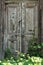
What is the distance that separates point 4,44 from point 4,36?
20cm

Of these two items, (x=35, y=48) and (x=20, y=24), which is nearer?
(x=35, y=48)

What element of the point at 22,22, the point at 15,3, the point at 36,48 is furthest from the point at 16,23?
the point at 36,48

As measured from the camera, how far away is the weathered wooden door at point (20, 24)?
5688 millimetres

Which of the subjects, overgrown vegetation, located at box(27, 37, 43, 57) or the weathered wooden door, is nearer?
overgrown vegetation, located at box(27, 37, 43, 57)

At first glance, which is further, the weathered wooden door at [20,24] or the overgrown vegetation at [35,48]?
the weathered wooden door at [20,24]

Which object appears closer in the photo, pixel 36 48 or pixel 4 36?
pixel 36 48

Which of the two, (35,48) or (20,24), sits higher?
(20,24)

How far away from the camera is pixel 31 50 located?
17.8ft

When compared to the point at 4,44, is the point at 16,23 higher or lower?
higher

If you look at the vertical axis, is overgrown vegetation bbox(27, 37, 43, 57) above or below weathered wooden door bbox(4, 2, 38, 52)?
below

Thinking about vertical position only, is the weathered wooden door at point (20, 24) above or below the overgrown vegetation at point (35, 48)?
above

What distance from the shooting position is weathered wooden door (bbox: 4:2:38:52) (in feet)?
18.7

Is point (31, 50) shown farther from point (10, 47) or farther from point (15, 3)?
point (15, 3)

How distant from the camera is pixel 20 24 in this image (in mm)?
5734
